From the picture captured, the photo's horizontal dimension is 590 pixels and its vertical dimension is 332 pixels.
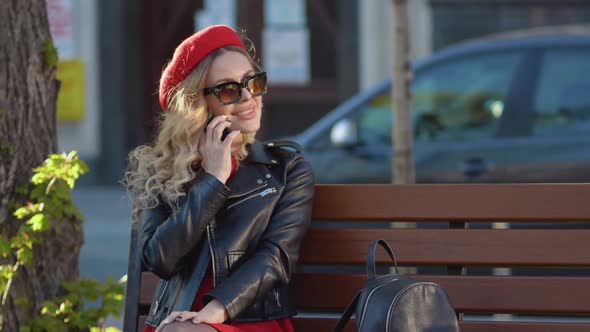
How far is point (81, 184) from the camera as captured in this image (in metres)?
16.0

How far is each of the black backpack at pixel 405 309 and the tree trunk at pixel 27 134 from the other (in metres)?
1.49

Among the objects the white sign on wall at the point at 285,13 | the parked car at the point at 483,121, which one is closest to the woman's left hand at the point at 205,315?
the parked car at the point at 483,121

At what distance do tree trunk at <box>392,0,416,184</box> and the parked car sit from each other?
0.99 m

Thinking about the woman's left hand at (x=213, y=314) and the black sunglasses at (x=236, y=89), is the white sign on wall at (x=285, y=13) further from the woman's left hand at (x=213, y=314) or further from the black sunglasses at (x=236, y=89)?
the woman's left hand at (x=213, y=314)

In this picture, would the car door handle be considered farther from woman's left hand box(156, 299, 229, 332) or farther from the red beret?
woman's left hand box(156, 299, 229, 332)

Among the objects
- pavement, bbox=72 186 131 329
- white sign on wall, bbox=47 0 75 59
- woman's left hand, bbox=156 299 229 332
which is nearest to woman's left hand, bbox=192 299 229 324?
woman's left hand, bbox=156 299 229 332

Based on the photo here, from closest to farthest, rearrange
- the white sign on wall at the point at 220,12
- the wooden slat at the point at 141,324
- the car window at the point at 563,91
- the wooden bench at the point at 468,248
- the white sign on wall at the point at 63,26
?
the wooden bench at the point at 468,248, the wooden slat at the point at 141,324, the car window at the point at 563,91, the white sign on wall at the point at 63,26, the white sign on wall at the point at 220,12

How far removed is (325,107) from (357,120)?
352 inches

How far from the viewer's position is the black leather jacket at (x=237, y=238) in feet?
12.1

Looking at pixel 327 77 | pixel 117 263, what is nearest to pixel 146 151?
pixel 117 263

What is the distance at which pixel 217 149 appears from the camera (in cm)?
383

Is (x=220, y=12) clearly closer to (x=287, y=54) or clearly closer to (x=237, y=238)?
(x=287, y=54)

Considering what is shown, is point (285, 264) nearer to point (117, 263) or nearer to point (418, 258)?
point (418, 258)

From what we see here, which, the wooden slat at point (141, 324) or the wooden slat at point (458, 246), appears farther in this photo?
the wooden slat at point (141, 324)
